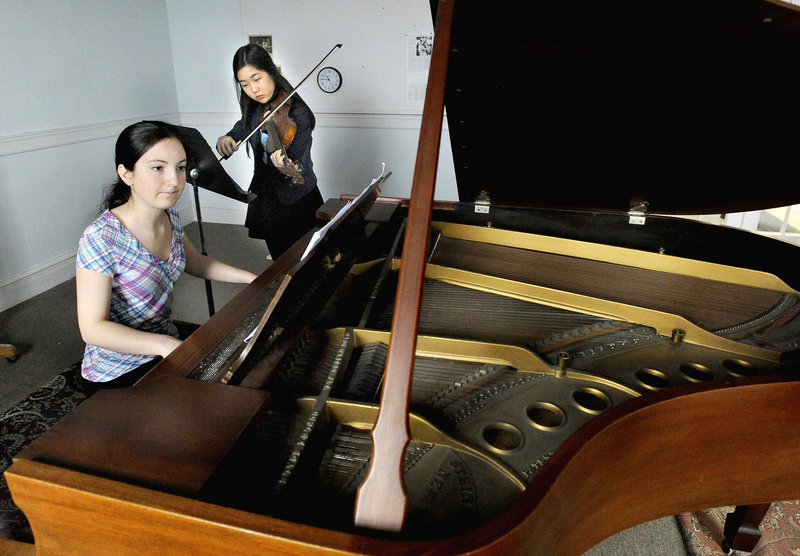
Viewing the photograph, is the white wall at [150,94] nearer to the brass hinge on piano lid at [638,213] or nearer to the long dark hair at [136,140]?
the long dark hair at [136,140]

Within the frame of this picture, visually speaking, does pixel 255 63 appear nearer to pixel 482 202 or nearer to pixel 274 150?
pixel 274 150

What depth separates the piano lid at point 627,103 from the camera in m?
0.97

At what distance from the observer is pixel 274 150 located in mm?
3043

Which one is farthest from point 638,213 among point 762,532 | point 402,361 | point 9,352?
point 9,352

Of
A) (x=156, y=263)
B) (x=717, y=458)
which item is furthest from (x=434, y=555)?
(x=156, y=263)

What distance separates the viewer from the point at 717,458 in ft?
3.90

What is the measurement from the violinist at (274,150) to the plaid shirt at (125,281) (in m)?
1.44

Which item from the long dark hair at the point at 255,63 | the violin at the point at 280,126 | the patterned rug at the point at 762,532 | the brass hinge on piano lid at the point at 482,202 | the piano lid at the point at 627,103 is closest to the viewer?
the piano lid at the point at 627,103

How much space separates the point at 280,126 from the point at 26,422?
6.79 ft

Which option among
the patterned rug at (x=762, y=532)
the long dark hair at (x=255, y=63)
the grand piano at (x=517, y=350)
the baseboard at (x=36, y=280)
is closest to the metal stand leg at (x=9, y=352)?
the baseboard at (x=36, y=280)

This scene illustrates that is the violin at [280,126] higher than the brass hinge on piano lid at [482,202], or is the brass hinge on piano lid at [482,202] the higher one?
the violin at [280,126]

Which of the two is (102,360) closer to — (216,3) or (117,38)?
(117,38)

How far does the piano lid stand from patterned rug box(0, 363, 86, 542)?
56.1 inches

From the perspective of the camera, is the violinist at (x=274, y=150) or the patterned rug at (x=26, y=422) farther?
the violinist at (x=274, y=150)
